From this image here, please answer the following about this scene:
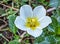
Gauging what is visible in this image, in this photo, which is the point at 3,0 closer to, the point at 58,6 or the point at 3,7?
the point at 3,7

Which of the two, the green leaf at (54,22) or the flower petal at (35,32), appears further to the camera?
the green leaf at (54,22)

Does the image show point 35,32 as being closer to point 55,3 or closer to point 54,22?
point 54,22

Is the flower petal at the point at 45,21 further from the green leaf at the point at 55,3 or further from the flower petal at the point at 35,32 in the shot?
the green leaf at the point at 55,3

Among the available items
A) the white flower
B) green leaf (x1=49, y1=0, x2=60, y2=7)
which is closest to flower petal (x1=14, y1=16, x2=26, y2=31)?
the white flower

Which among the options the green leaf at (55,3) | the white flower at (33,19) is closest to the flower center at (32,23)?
the white flower at (33,19)

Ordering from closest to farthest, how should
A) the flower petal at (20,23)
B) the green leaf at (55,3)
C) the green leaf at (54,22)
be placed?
the flower petal at (20,23) → the green leaf at (54,22) → the green leaf at (55,3)

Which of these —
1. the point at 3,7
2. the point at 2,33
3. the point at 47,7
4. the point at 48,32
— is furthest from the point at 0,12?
the point at 48,32

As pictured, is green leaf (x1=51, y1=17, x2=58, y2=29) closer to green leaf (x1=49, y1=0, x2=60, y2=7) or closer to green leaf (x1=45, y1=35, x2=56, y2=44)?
green leaf (x1=45, y1=35, x2=56, y2=44)
